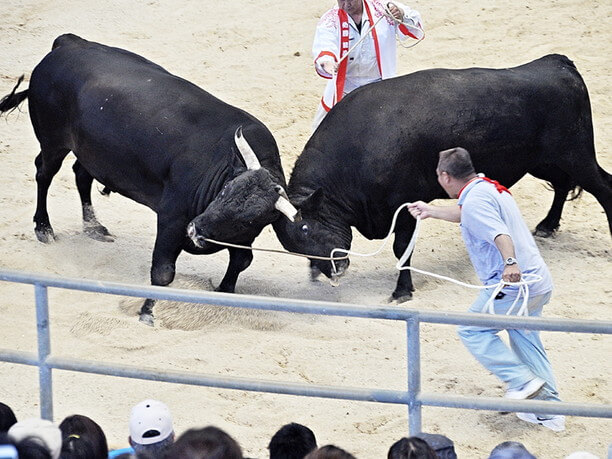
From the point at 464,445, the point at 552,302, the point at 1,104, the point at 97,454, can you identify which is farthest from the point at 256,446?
the point at 1,104

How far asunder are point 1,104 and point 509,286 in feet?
16.6

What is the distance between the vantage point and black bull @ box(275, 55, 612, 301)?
7.72 m

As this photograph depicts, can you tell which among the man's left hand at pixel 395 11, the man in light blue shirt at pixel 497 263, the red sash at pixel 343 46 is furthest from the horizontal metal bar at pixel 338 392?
the man's left hand at pixel 395 11

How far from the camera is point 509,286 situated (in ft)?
18.6

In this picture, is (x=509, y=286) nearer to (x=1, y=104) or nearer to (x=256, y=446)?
(x=256, y=446)

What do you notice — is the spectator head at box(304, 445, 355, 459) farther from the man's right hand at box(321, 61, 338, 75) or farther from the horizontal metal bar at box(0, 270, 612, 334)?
the man's right hand at box(321, 61, 338, 75)

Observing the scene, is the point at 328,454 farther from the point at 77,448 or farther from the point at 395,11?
the point at 395,11

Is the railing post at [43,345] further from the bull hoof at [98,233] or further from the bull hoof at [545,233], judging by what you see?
the bull hoof at [545,233]

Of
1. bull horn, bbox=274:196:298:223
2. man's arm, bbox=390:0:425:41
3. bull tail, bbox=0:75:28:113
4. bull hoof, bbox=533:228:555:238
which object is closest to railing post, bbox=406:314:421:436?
bull horn, bbox=274:196:298:223

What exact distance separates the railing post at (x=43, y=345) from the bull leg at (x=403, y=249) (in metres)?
3.43

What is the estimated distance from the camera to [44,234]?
873cm

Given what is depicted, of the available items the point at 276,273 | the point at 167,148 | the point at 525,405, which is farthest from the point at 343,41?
the point at 525,405

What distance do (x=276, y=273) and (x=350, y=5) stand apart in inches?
81.8

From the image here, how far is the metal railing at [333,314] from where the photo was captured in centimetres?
429
